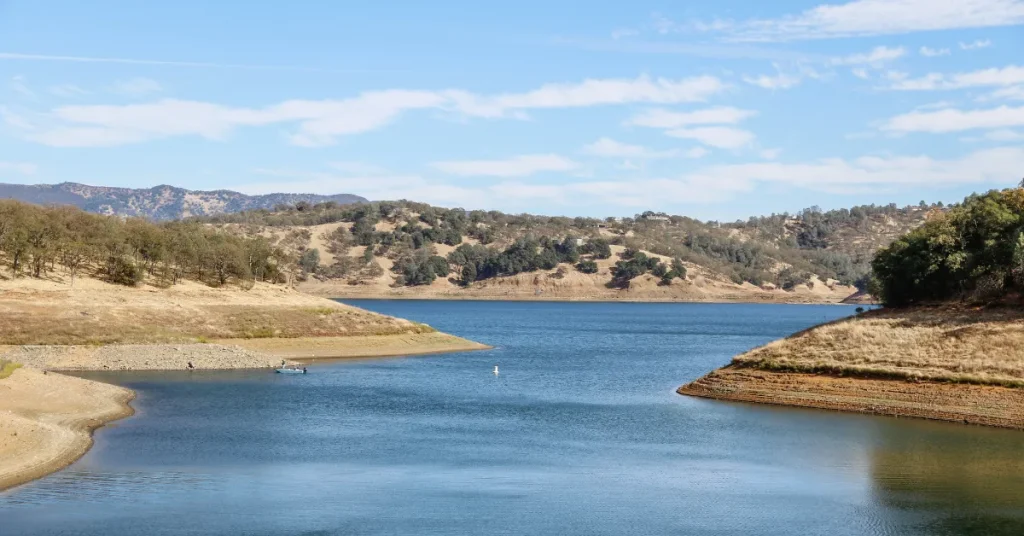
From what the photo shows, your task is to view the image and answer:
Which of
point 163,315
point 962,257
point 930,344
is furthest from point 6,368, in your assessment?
point 962,257

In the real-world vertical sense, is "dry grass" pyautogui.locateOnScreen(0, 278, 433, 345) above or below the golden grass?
above

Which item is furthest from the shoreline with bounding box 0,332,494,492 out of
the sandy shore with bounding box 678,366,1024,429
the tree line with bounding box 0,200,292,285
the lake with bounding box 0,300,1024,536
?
the sandy shore with bounding box 678,366,1024,429

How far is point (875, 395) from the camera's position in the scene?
186 feet

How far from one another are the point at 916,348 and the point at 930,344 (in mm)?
835

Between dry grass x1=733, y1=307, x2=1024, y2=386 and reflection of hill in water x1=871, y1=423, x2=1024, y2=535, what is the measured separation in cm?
540

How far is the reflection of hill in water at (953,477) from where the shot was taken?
34.2 meters

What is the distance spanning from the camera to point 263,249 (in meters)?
130

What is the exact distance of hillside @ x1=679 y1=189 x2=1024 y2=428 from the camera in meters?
54.7

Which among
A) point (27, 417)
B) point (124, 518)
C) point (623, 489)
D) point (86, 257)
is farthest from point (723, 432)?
point (86, 257)

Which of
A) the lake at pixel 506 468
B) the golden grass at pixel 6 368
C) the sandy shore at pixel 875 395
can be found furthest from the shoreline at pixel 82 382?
the sandy shore at pixel 875 395

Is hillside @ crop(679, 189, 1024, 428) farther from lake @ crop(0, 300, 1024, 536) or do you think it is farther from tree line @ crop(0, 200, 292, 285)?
tree line @ crop(0, 200, 292, 285)

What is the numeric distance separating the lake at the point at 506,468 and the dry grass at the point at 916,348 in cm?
448

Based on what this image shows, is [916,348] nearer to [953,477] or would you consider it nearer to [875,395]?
[875,395]

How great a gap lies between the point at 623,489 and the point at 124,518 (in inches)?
671
